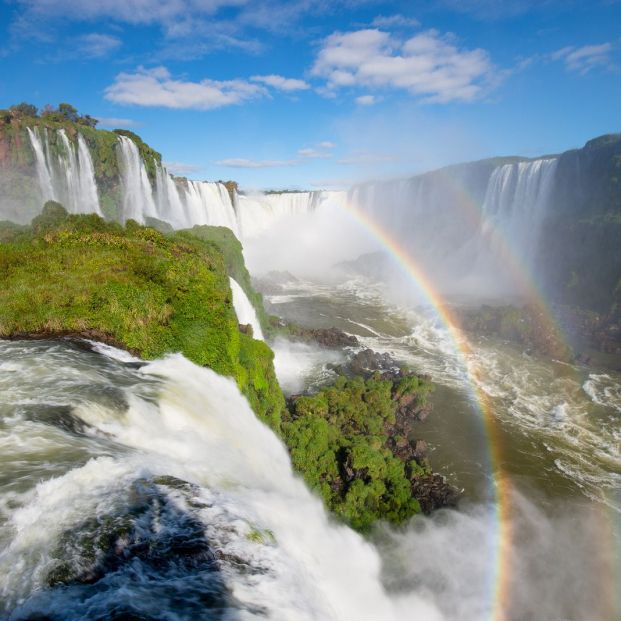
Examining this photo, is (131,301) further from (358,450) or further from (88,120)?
(88,120)

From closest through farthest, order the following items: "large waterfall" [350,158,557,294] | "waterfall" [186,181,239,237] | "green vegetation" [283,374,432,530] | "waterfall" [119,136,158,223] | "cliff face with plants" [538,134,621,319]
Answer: "green vegetation" [283,374,432,530], "waterfall" [119,136,158,223], "cliff face with plants" [538,134,621,319], "waterfall" [186,181,239,237], "large waterfall" [350,158,557,294]

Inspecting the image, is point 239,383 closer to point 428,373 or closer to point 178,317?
point 178,317

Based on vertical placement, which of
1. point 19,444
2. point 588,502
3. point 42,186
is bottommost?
point 588,502

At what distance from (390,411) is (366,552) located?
27.1 feet

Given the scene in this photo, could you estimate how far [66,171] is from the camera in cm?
3138

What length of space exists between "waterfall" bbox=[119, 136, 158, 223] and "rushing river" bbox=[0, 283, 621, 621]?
31.1m

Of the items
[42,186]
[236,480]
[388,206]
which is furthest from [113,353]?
[388,206]

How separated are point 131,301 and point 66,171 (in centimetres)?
2727

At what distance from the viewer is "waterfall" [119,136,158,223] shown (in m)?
35.4

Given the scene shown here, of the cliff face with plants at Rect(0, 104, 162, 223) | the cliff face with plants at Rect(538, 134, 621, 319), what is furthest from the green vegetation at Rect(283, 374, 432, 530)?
the cliff face with plants at Rect(538, 134, 621, 319)

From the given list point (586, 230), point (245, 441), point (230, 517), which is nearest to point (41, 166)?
point (245, 441)

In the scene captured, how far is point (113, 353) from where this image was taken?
939 cm

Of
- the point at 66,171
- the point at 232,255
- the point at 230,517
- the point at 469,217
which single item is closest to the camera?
the point at 230,517

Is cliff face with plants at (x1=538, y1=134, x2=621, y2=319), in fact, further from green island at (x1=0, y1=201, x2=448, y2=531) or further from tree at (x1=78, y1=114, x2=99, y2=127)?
tree at (x1=78, y1=114, x2=99, y2=127)
